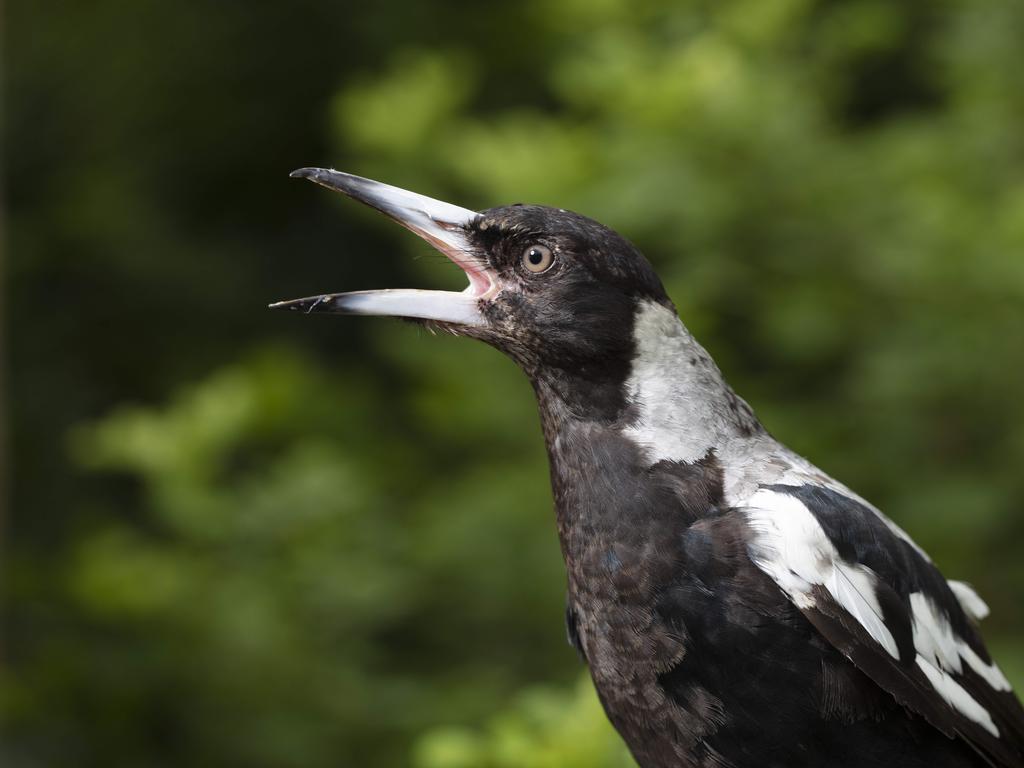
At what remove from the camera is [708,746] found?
1.66m

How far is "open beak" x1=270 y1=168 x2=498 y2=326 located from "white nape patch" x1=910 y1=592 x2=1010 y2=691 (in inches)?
29.2

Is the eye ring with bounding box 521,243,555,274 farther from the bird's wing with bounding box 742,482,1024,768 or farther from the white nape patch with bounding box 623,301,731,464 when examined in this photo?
the bird's wing with bounding box 742,482,1024,768

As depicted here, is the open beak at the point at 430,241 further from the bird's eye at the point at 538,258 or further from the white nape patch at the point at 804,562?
the white nape patch at the point at 804,562

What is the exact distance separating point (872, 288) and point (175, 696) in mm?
2006

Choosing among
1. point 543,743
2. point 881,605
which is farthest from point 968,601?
point 543,743

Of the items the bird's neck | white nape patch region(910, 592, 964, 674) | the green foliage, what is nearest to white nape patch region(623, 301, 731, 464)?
the bird's neck

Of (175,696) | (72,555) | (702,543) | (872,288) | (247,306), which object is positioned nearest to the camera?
(702,543)

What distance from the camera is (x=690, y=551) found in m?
1.65

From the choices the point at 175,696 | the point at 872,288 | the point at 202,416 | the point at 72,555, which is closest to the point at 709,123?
the point at 872,288

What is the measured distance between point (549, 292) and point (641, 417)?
22 centimetres

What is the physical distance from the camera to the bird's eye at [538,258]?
186 cm

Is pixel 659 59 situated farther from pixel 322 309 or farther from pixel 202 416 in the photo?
pixel 322 309

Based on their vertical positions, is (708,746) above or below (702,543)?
below

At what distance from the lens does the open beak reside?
1789 mm
